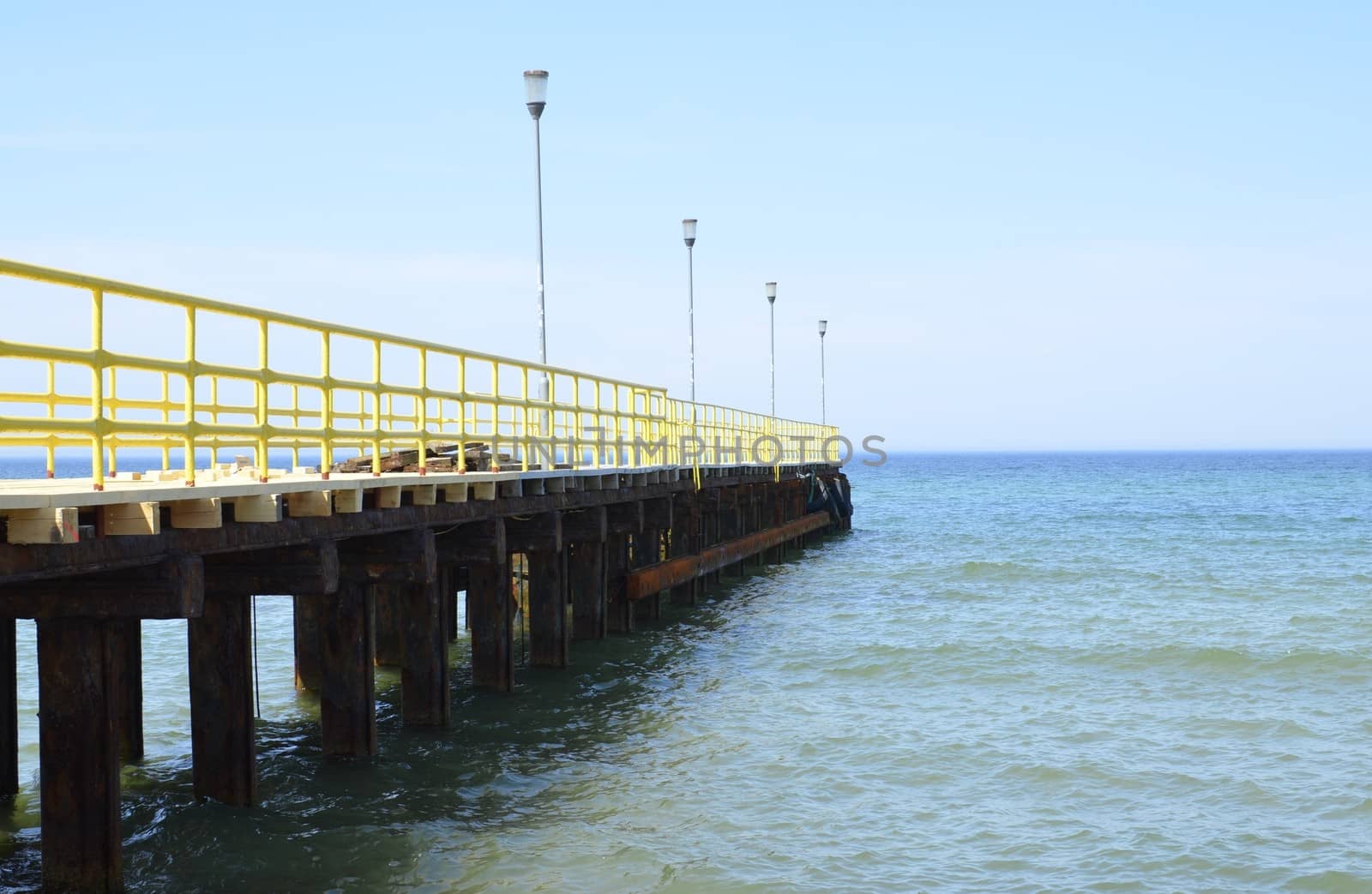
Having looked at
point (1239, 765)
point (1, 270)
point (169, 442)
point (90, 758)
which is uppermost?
Answer: point (1, 270)

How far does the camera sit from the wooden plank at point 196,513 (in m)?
8.77

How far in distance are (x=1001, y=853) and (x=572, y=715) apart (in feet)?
20.1

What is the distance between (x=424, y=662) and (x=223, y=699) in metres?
3.66

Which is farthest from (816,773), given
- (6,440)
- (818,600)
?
(818,600)

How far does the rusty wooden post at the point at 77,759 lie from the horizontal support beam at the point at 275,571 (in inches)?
65.7

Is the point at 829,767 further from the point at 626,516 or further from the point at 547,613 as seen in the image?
the point at 626,516

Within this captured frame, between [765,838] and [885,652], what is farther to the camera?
[885,652]

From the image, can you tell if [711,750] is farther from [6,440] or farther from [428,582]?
[6,440]

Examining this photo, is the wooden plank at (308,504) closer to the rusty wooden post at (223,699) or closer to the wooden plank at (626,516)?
the rusty wooden post at (223,699)

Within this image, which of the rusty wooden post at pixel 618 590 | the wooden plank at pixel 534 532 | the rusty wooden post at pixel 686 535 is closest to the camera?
the wooden plank at pixel 534 532

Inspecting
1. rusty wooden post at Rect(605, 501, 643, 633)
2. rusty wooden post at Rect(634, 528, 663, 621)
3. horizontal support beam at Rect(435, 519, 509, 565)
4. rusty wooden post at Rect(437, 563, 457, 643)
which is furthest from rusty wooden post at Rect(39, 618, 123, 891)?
rusty wooden post at Rect(634, 528, 663, 621)

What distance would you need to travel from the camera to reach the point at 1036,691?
1788 cm

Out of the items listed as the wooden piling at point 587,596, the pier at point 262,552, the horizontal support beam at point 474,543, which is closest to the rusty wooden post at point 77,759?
the pier at point 262,552

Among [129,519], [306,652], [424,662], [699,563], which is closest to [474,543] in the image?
[424,662]
